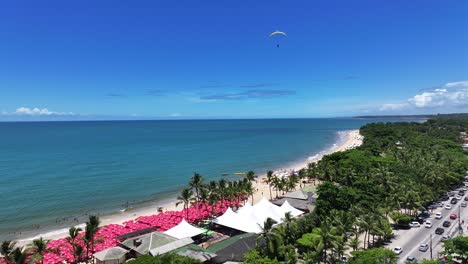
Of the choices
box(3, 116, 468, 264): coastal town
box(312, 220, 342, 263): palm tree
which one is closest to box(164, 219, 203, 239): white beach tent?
box(3, 116, 468, 264): coastal town

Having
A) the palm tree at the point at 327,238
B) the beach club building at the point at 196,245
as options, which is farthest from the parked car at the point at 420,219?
the palm tree at the point at 327,238

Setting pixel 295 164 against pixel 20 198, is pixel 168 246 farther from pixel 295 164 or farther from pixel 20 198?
pixel 295 164

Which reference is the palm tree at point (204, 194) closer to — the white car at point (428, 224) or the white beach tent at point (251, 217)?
the white beach tent at point (251, 217)

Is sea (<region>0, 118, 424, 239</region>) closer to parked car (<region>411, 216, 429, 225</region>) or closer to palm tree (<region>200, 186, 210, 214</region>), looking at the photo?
palm tree (<region>200, 186, 210, 214</region>)

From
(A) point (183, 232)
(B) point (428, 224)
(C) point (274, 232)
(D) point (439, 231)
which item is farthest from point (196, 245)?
(B) point (428, 224)

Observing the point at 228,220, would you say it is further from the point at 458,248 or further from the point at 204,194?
the point at 458,248

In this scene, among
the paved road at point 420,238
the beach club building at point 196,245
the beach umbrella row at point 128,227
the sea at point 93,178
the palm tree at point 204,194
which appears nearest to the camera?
the beach club building at point 196,245
